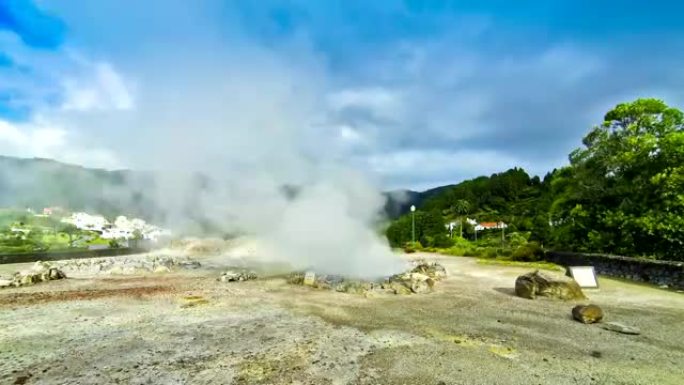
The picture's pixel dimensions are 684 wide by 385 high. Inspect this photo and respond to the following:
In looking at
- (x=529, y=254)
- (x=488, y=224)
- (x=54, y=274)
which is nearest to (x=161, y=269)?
(x=54, y=274)

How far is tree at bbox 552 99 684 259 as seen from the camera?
14.0 metres

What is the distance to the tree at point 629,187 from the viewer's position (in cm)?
1402

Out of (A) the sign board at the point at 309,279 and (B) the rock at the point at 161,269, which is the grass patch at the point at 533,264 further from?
→ (B) the rock at the point at 161,269

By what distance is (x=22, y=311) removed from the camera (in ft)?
31.4

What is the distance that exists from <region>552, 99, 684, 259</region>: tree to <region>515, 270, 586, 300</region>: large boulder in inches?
232

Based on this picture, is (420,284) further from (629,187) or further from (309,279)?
(629,187)

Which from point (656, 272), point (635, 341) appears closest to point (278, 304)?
point (635, 341)

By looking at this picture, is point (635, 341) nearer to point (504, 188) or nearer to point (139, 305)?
point (139, 305)

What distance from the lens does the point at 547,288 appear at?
36.7 feet

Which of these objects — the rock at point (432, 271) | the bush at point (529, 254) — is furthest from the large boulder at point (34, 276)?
the bush at point (529, 254)

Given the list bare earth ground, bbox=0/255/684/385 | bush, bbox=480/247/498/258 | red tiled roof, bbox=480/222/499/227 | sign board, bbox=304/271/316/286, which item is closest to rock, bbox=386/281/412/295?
bare earth ground, bbox=0/255/684/385

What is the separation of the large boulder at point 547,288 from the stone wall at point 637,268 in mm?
4169

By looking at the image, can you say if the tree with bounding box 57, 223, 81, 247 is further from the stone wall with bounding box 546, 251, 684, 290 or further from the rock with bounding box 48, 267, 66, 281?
the stone wall with bounding box 546, 251, 684, 290

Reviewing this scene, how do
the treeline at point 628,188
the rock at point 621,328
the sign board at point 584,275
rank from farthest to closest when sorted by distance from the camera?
the treeline at point 628,188
the sign board at point 584,275
the rock at point 621,328
